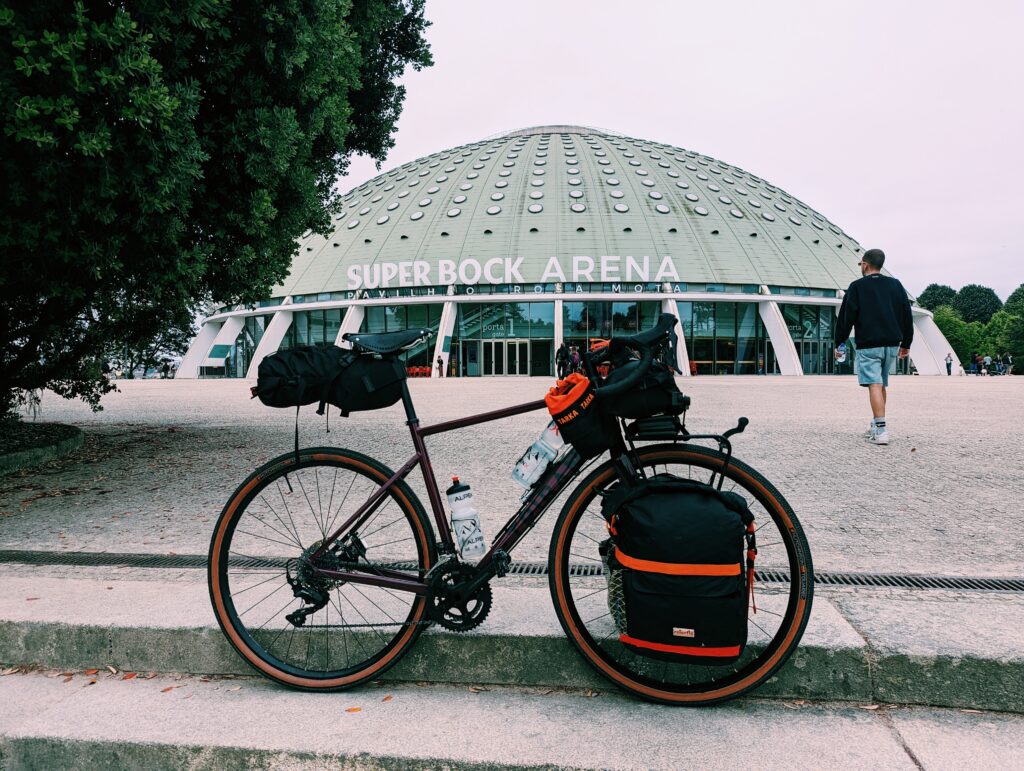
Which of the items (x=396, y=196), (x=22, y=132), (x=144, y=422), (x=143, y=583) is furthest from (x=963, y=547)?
(x=396, y=196)

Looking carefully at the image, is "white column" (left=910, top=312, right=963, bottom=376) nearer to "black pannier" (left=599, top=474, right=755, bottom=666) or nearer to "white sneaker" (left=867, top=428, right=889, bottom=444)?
"white sneaker" (left=867, top=428, right=889, bottom=444)

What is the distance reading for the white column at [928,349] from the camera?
5531 cm

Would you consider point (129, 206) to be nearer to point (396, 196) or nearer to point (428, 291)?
point (428, 291)

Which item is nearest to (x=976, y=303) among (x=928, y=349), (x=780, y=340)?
(x=928, y=349)

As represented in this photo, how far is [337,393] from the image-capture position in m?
2.39

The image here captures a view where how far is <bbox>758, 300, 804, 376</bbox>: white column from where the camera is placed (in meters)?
48.4

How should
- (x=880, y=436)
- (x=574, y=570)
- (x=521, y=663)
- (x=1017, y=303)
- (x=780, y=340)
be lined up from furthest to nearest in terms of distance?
(x=1017, y=303) → (x=780, y=340) → (x=880, y=436) → (x=574, y=570) → (x=521, y=663)

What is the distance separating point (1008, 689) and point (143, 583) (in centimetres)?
356

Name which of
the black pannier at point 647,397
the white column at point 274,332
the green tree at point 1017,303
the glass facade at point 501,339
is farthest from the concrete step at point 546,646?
the green tree at point 1017,303

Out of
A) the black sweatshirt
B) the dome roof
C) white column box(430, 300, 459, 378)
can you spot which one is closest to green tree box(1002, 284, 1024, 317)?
the dome roof

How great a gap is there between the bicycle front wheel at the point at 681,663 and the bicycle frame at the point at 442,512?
89 mm

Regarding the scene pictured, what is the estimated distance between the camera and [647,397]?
2182 mm

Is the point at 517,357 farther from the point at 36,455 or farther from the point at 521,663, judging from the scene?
the point at 521,663

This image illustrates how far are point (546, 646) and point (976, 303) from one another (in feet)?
436
